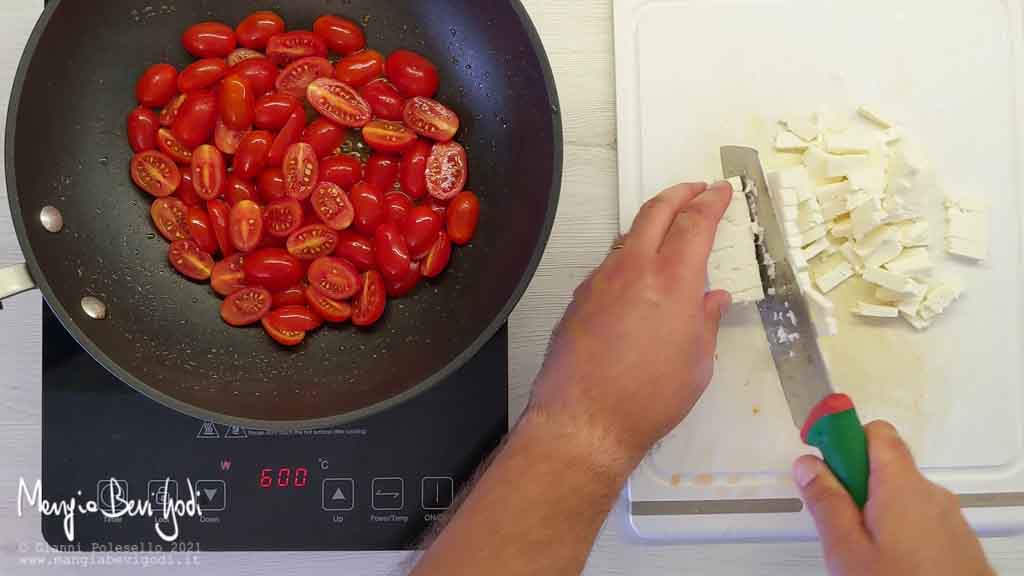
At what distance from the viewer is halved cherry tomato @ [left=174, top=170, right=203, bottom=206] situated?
93 cm

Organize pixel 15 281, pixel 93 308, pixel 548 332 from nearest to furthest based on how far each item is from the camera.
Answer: pixel 15 281 < pixel 93 308 < pixel 548 332

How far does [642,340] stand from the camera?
83cm

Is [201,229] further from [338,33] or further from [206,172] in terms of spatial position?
[338,33]

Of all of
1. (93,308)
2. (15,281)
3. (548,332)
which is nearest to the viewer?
(15,281)

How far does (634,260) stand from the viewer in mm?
863

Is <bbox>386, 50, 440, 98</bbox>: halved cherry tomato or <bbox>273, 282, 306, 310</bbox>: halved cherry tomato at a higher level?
<bbox>386, 50, 440, 98</bbox>: halved cherry tomato

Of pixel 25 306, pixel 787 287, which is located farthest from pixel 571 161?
pixel 25 306

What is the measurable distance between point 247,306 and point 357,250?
14 centimetres

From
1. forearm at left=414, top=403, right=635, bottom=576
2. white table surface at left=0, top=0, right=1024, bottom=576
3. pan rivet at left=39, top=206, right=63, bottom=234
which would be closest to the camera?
forearm at left=414, top=403, right=635, bottom=576

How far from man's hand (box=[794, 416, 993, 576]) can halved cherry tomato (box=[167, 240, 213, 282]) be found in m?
0.68

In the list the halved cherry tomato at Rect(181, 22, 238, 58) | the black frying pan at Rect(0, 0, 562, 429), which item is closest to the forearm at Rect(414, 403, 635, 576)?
the black frying pan at Rect(0, 0, 562, 429)

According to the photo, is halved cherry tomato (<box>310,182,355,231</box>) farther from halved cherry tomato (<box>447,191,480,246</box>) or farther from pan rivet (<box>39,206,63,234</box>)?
pan rivet (<box>39,206,63,234</box>)

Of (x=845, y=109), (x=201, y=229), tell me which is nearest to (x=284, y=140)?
(x=201, y=229)

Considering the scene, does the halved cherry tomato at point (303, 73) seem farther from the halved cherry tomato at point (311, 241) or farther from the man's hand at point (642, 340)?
the man's hand at point (642, 340)
